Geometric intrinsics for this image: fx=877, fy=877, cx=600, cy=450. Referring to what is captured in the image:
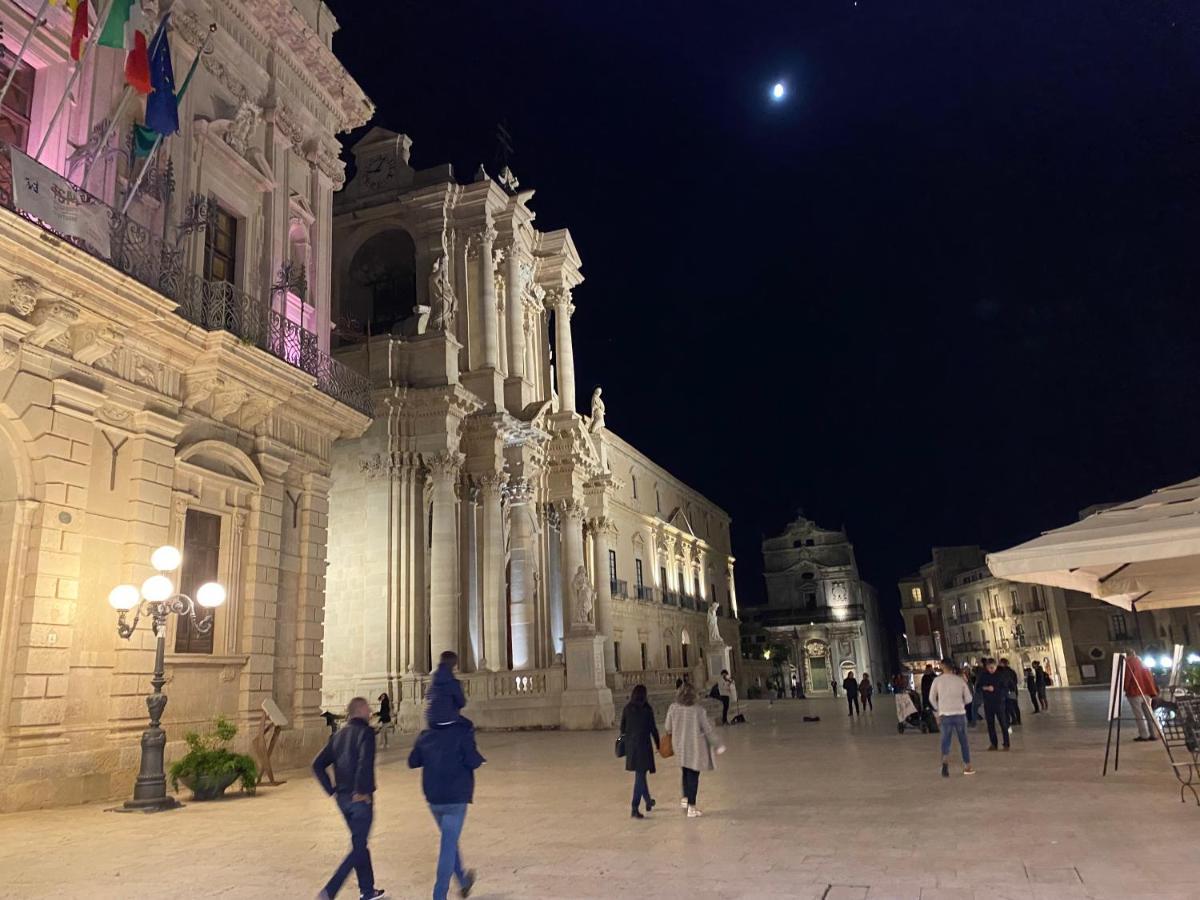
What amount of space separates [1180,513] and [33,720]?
1232 cm

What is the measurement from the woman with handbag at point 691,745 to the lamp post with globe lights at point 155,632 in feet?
20.0

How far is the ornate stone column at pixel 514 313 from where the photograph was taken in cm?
3197

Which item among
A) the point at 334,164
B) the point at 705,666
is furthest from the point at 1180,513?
the point at 705,666

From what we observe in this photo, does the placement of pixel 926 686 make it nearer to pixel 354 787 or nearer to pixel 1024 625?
pixel 354 787

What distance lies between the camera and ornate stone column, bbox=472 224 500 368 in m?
29.5

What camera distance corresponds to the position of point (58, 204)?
10672 millimetres

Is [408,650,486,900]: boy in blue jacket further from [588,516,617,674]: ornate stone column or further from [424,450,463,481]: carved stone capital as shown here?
[588,516,617,674]: ornate stone column

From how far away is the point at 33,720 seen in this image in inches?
400

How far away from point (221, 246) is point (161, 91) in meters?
3.54

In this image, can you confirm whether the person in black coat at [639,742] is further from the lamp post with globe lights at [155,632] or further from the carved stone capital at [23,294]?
the carved stone capital at [23,294]

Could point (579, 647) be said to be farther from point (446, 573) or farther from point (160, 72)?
point (160, 72)

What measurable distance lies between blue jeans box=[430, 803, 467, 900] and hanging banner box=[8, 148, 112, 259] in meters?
8.80

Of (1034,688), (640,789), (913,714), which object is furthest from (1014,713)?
(640,789)

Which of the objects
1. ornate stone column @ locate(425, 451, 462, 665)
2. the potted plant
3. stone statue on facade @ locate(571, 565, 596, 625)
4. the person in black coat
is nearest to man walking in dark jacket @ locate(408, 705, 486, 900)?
the person in black coat
